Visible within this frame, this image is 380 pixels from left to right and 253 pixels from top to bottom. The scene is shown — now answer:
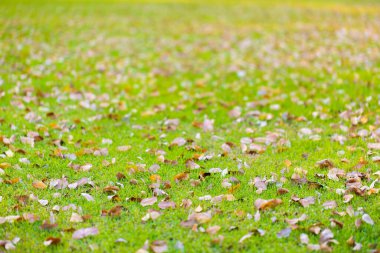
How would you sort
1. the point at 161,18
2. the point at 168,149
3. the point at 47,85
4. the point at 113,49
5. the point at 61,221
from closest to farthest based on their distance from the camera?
1. the point at 61,221
2. the point at 168,149
3. the point at 47,85
4. the point at 113,49
5. the point at 161,18

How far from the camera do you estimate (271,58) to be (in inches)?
424

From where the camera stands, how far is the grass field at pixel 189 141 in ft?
14.0

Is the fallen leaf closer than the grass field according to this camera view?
Yes

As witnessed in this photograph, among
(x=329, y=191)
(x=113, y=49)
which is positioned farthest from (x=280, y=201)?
(x=113, y=49)

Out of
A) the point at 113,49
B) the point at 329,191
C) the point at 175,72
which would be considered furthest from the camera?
the point at 113,49

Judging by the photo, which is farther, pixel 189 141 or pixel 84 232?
pixel 189 141

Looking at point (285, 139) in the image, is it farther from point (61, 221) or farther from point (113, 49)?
point (113, 49)

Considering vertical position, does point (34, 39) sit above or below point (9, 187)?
above

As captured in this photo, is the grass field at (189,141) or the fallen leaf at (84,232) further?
the grass field at (189,141)

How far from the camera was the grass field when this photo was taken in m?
4.27

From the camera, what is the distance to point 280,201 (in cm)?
464

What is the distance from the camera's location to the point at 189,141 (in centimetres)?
641

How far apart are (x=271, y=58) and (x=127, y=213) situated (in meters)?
7.06

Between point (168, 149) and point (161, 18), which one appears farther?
point (161, 18)
